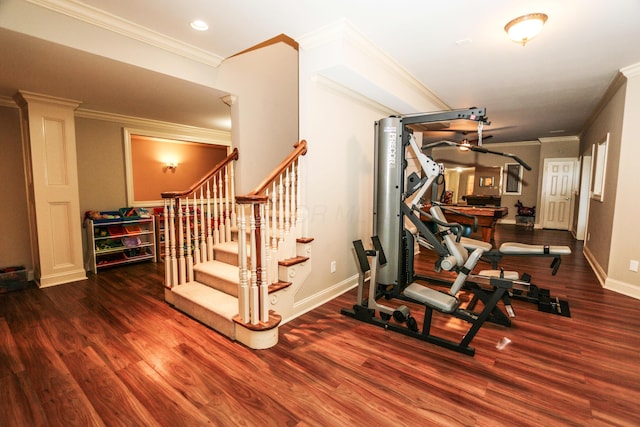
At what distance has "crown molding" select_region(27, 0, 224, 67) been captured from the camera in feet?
7.27

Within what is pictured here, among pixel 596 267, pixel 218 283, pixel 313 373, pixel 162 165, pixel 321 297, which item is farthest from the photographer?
pixel 162 165

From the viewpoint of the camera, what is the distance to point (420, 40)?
2779 millimetres

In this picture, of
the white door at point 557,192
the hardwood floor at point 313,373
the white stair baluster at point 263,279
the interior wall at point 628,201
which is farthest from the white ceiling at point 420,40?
the white door at point 557,192

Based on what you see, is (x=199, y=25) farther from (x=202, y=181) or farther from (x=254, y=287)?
(x=254, y=287)

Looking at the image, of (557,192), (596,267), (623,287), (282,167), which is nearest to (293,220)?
(282,167)

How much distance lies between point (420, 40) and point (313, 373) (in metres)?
3.08

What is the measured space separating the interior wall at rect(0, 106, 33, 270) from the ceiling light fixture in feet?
19.6

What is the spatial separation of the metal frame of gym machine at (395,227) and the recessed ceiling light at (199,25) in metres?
1.86

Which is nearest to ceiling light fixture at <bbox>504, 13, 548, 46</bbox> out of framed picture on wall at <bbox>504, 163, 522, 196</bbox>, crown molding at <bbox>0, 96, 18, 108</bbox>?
crown molding at <bbox>0, 96, 18, 108</bbox>

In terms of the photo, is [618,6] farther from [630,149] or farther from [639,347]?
[639,347]

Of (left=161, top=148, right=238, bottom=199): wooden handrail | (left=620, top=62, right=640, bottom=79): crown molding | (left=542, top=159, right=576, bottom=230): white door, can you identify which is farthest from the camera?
(left=542, top=159, right=576, bottom=230): white door

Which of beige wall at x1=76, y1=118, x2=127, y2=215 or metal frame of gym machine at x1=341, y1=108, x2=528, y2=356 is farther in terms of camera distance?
beige wall at x1=76, y1=118, x2=127, y2=215

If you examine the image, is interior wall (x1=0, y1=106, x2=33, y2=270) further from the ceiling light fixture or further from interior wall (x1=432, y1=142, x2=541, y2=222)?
interior wall (x1=432, y1=142, x2=541, y2=222)

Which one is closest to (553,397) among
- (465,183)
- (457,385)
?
(457,385)
